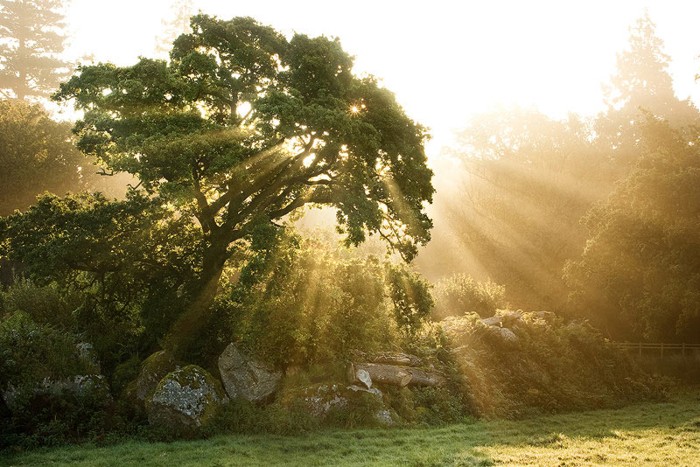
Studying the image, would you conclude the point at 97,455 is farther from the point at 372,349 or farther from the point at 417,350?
the point at 417,350

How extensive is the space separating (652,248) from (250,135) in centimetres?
2116

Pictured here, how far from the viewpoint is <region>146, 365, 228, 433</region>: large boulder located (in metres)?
16.7

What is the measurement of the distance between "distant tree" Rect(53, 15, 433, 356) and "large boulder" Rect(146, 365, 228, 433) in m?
3.08

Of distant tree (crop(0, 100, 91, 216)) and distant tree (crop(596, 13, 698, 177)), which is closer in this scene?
distant tree (crop(0, 100, 91, 216))

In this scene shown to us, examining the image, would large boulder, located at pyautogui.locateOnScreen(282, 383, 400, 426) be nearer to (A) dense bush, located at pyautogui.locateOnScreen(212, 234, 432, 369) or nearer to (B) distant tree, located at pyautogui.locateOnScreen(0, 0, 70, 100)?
(A) dense bush, located at pyautogui.locateOnScreen(212, 234, 432, 369)

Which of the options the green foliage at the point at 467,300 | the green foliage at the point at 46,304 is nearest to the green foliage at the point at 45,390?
the green foliage at the point at 46,304

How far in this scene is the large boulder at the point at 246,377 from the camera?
1833 centimetres

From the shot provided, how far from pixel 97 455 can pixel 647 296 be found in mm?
25088

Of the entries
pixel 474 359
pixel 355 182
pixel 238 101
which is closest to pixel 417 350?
pixel 474 359

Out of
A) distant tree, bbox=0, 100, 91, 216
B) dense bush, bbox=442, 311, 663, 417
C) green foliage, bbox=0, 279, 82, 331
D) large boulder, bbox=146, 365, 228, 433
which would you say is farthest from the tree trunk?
distant tree, bbox=0, 100, 91, 216

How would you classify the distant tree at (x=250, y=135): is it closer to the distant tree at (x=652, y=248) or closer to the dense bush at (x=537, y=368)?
the dense bush at (x=537, y=368)

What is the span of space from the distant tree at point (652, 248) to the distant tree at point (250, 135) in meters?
13.9

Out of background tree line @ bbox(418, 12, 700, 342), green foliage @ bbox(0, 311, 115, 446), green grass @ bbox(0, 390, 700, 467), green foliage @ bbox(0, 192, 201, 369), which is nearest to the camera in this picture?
green grass @ bbox(0, 390, 700, 467)

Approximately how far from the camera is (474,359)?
23.4 metres
